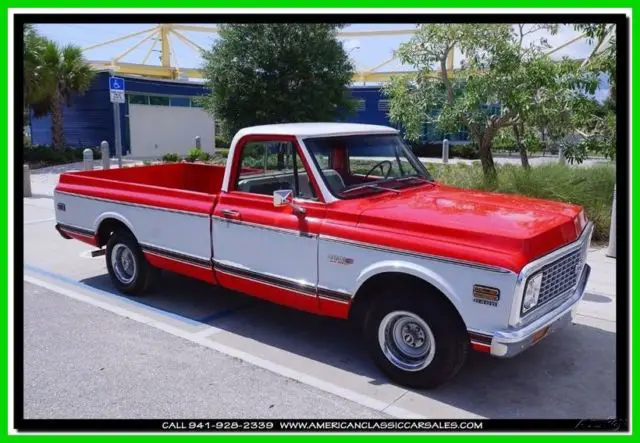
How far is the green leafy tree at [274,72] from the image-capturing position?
1728cm

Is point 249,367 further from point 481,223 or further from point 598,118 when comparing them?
point 598,118

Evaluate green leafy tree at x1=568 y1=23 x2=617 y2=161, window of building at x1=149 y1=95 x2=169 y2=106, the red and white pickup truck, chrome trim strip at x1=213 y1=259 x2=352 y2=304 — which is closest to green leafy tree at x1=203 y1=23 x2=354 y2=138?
green leafy tree at x1=568 y1=23 x2=617 y2=161

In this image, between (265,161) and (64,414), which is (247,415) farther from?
(265,161)

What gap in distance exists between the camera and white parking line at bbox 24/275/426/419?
4129 millimetres

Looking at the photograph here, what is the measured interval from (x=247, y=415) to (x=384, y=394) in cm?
102

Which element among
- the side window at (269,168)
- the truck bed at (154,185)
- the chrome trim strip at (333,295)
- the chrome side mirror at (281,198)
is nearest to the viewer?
the chrome trim strip at (333,295)

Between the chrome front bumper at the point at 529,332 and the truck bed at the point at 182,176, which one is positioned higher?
the truck bed at the point at 182,176

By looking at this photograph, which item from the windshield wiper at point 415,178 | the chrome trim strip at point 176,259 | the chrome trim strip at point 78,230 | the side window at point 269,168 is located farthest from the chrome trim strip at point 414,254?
the chrome trim strip at point 78,230

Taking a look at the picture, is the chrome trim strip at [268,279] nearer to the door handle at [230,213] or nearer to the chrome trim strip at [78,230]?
the door handle at [230,213]

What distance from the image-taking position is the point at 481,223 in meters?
4.23

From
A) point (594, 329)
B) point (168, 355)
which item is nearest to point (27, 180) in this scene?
point (168, 355)

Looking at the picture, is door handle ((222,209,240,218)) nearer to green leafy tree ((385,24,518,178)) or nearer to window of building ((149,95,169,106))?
green leafy tree ((385,24,518,178))

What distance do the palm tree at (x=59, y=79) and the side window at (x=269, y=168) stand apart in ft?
63.5

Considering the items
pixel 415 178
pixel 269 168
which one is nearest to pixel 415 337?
pixel 415 178
